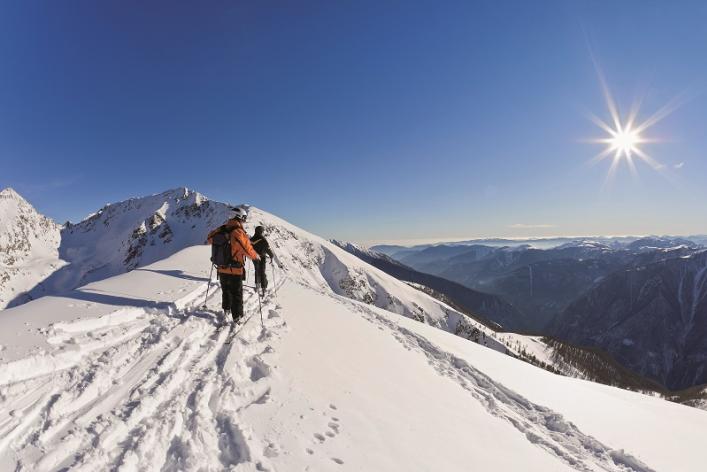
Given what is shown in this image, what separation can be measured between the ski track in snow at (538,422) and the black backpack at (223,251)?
7.00 m

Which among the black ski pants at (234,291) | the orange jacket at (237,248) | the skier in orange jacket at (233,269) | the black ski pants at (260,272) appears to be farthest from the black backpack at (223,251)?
the black ski pants at (260,272)

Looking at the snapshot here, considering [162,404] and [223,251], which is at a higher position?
[223,251]

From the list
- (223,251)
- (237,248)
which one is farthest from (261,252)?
(237,248)

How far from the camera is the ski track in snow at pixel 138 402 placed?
437cm

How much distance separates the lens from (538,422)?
28.0 ft

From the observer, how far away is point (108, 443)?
452cm

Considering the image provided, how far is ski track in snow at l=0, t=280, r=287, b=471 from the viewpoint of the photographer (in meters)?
4.37

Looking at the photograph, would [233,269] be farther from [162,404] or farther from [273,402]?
[273,402]

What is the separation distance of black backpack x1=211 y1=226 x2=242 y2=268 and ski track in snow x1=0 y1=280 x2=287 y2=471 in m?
2.20

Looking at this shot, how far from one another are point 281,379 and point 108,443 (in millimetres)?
3049

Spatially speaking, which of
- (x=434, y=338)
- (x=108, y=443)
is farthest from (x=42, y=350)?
(x=434, y=338)

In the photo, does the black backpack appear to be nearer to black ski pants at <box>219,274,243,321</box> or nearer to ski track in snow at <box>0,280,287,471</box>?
black ski pants at <box>219,274,243,321</box>

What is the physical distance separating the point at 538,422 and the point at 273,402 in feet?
22.7

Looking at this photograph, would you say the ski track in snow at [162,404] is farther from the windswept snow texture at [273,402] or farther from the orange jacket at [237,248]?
the orange jacket at [237,248]
